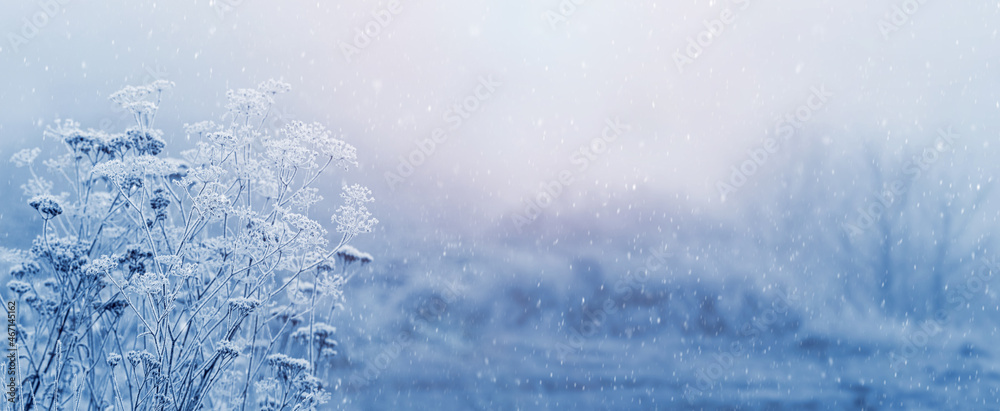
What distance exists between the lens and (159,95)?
5746mm

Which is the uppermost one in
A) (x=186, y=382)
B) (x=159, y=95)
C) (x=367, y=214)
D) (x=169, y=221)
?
(x=159, y=95)

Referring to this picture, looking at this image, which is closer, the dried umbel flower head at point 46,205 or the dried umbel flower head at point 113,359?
the dried umbel flower head at point 46,205

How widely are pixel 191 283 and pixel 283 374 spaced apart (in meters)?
1.65

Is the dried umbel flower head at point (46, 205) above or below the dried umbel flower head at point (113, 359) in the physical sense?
above

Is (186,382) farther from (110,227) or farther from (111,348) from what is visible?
(111,348)

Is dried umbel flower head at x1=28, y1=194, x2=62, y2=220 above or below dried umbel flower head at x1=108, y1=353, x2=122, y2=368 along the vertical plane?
above

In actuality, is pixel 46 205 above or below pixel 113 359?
above

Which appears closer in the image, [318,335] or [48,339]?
[48,339]

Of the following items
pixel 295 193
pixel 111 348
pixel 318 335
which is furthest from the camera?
pixel 318 335

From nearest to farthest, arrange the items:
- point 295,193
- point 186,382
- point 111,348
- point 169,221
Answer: point 186,382 → point 295,193 → point 169,221 → point 111,348

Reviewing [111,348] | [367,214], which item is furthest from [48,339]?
[367,214]

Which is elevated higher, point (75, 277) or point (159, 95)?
point (159, 95)

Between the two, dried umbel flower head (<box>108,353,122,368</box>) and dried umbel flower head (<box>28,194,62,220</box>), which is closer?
dried umbel flower head (<box>28,194,62,220</box>)

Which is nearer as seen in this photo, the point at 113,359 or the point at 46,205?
the point at 46,205
